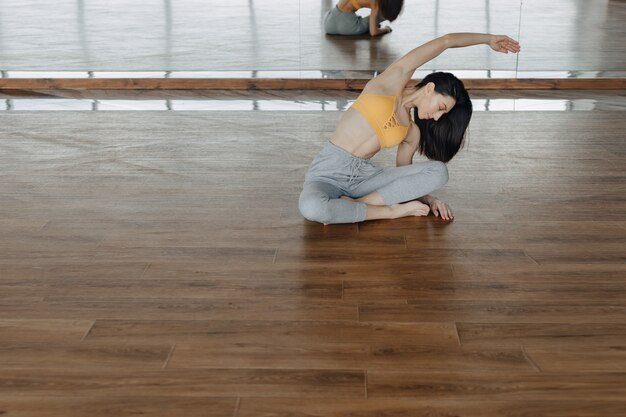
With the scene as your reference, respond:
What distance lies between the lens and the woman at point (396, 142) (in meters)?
2.84

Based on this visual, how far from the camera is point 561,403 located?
184 centimetres

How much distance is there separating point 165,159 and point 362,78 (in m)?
1.83

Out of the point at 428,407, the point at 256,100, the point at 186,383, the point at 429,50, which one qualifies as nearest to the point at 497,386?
the point at 428,407

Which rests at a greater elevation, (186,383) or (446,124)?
(446,124)

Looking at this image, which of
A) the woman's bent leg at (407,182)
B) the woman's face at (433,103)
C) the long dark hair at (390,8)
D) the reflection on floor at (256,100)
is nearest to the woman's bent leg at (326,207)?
the woman's bent leg at (407,182)

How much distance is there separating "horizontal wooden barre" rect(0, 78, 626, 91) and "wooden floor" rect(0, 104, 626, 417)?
128cm

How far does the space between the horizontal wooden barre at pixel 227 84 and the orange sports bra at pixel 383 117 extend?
7.11 feet

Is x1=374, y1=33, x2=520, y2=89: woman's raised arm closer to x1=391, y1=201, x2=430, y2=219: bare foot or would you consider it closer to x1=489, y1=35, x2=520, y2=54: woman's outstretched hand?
x1=489, y1=35, x2=520, y2=54: woman's outstretched hand

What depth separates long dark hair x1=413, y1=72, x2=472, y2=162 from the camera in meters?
2.80

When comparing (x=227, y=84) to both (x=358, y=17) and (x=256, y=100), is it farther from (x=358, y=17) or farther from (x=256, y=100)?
(x=358, y=17)

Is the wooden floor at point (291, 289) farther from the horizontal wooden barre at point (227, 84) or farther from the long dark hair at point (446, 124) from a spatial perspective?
the horizontal wooden barre at point (227, 84)

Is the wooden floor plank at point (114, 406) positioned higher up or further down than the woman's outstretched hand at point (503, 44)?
further down

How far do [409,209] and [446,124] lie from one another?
0.35 metres

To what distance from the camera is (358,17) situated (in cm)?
493
